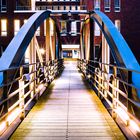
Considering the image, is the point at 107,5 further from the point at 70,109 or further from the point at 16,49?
the point at 16,49

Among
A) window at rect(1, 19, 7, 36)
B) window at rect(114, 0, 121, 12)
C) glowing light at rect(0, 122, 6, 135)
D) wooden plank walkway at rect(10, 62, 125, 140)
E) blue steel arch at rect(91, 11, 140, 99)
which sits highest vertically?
window at rect(114, 0, 121, 12)

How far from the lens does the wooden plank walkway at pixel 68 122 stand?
5491 mm

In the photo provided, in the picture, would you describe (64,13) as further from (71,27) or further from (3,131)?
(71,27)

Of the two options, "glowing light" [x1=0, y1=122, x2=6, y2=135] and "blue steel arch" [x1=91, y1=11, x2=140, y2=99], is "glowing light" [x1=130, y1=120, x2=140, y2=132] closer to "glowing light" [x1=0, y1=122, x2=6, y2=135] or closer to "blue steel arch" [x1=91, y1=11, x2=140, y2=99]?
"blue steel arch" [x1=91, y1=11, x2=140, y2=99]

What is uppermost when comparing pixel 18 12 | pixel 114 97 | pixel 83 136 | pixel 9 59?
pixel 18 12

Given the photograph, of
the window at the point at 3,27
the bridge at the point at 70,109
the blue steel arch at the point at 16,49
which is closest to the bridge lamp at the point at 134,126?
the bridge at the point at 70,109

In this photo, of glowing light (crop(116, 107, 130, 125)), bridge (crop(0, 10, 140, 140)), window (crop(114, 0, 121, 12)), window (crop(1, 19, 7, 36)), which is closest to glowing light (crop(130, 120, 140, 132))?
bridge (crop(0, 10, 140, 140))

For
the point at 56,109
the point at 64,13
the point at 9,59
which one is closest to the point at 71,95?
the point at 56,109

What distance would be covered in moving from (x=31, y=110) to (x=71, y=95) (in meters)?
2.99

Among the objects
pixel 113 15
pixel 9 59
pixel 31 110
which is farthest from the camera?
pixel 113 15

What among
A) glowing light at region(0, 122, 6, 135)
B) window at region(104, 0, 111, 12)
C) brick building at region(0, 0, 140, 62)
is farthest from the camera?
window at region(104, 0, 111, 12)

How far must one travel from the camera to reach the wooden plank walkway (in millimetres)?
5491

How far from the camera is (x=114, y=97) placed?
259 inches

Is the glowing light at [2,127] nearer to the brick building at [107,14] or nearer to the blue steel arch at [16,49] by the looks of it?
the blue steel arch at [16,49]
